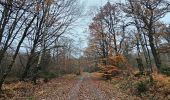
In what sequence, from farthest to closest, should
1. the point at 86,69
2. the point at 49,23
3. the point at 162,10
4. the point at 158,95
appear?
the point at 86,69 → the point at 49,23 → the point at 162,10 → the point at 158,95

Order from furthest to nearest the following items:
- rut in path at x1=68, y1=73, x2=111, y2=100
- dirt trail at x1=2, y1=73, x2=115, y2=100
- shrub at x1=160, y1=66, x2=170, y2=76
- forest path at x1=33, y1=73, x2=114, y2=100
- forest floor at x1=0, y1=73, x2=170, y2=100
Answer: shrub at x1=160, y1=66, x2=170, y2=76 → forest path at x1=33, y1=73, x2=114, y2=100 → dirt trail at x1=2, y1=73, x2=115, y2=100 → rut in path at x1=68, y1=73, x2=111, y2=100 → forest floor at x1=0, y1=73, x2=170, y2=100

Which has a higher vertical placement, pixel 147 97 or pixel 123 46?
pixel 123 46

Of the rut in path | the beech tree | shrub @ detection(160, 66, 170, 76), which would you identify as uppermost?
the beech tree

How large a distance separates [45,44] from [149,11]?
39.5 ft

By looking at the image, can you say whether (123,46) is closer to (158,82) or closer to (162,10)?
(162,10)

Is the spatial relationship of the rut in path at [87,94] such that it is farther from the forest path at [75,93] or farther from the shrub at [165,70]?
the shrub at [165,70]

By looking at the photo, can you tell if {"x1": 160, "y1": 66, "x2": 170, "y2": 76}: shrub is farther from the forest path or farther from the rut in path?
the rut in path

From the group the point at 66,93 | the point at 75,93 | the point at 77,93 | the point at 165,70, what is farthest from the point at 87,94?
the point at 165,70

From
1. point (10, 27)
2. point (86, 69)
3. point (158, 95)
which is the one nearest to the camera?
point (158, 95)

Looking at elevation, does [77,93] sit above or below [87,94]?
above

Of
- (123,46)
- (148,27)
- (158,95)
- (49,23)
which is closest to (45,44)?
(49,23)


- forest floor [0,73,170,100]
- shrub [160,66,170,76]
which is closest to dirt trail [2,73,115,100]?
forest floor [0,73,170,100]

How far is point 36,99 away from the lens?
61.1 feet

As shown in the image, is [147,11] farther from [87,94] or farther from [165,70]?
[87,94]
